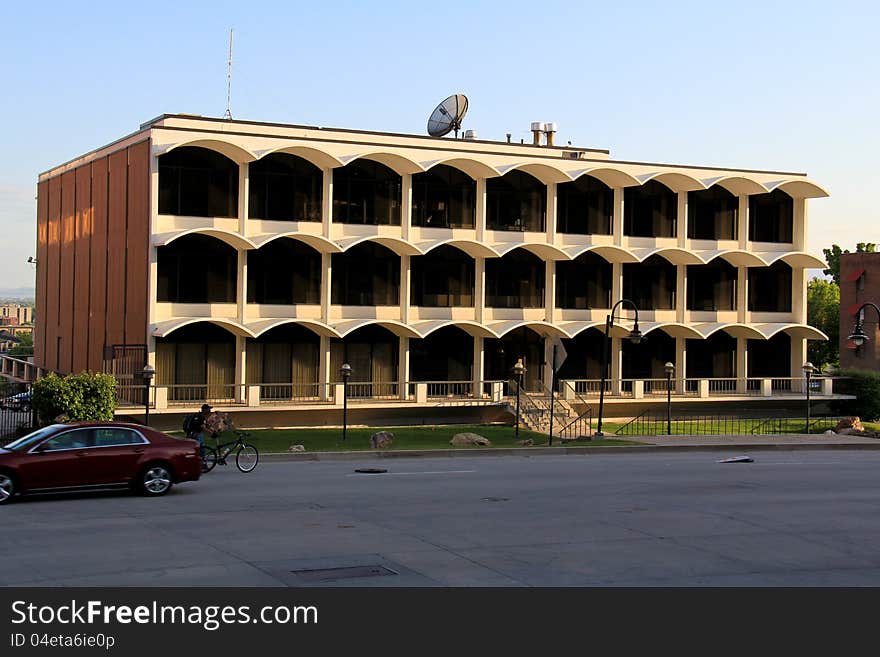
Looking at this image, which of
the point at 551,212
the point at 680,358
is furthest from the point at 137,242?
the point at 680,358

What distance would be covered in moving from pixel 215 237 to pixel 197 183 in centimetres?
223

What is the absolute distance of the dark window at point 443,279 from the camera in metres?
49.7

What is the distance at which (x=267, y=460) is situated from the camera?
1189 inches

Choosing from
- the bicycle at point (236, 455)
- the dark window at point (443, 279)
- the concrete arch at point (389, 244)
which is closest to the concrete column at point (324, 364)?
the concrete arch at point (389, 244)

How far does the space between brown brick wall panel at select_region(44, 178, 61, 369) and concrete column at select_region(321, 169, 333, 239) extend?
16.8m

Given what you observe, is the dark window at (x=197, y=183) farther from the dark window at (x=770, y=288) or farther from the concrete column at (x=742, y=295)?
the dark window at (x=770, y=288)

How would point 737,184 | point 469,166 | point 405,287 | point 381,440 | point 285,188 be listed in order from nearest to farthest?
point 381,440
point 285,188
point 469,166
point 405,287
point 737,184

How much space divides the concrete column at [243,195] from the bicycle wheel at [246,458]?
18.4m

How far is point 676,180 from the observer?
52312 millimetres

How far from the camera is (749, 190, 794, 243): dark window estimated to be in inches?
2194

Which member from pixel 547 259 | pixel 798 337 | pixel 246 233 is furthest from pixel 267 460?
pixel 798 337

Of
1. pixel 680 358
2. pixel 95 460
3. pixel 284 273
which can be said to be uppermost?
pixel 284 273

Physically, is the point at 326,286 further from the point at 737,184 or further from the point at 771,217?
the point at 771,217

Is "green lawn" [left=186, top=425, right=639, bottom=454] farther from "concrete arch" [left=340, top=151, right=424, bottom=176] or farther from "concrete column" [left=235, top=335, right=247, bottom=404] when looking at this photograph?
"concrete arch" [left=340, top=151, right=424, bottom=176]
